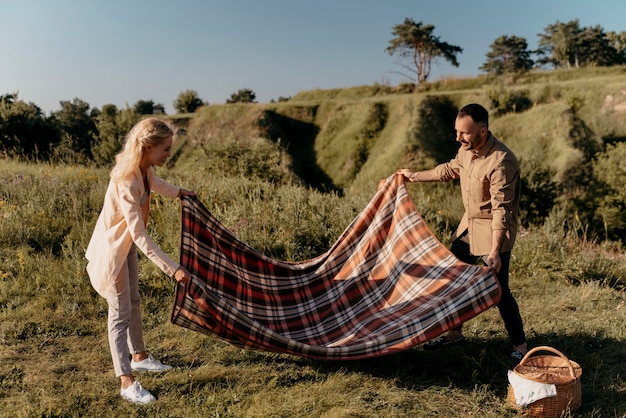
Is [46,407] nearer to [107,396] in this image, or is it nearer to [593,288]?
[107,396]

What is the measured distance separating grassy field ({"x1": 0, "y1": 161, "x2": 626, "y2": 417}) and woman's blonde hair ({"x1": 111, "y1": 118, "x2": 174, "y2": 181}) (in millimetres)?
1523

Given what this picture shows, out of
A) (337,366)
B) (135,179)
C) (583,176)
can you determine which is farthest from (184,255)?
(583,176)

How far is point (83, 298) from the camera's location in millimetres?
5113

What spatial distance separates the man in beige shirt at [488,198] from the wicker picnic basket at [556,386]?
46 centimetres

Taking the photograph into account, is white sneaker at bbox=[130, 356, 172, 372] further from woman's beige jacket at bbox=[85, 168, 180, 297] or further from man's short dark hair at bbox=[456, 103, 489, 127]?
man's short dark hair at bbox=[456, 103, 489, 127]

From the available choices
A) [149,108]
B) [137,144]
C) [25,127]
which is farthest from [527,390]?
[149,108]

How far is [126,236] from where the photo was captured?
3.29m

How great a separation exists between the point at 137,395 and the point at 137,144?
1.64 meters

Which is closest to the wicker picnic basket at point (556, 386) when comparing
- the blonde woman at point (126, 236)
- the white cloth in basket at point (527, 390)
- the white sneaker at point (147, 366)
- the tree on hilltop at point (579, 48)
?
the white cloth in basket at point (527, 390)

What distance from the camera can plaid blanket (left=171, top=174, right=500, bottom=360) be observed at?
3352 millimetres

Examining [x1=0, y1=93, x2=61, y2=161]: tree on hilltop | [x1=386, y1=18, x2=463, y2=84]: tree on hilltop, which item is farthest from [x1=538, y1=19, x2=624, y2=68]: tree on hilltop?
[x1=0, y1=93, x2=61, y2=161]: tree on hilltop

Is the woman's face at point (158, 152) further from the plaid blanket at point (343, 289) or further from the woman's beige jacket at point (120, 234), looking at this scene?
the plaid blanket at point (343, 289)

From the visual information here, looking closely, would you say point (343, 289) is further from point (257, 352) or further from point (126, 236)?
point (126, 236)

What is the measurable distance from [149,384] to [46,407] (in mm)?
646
